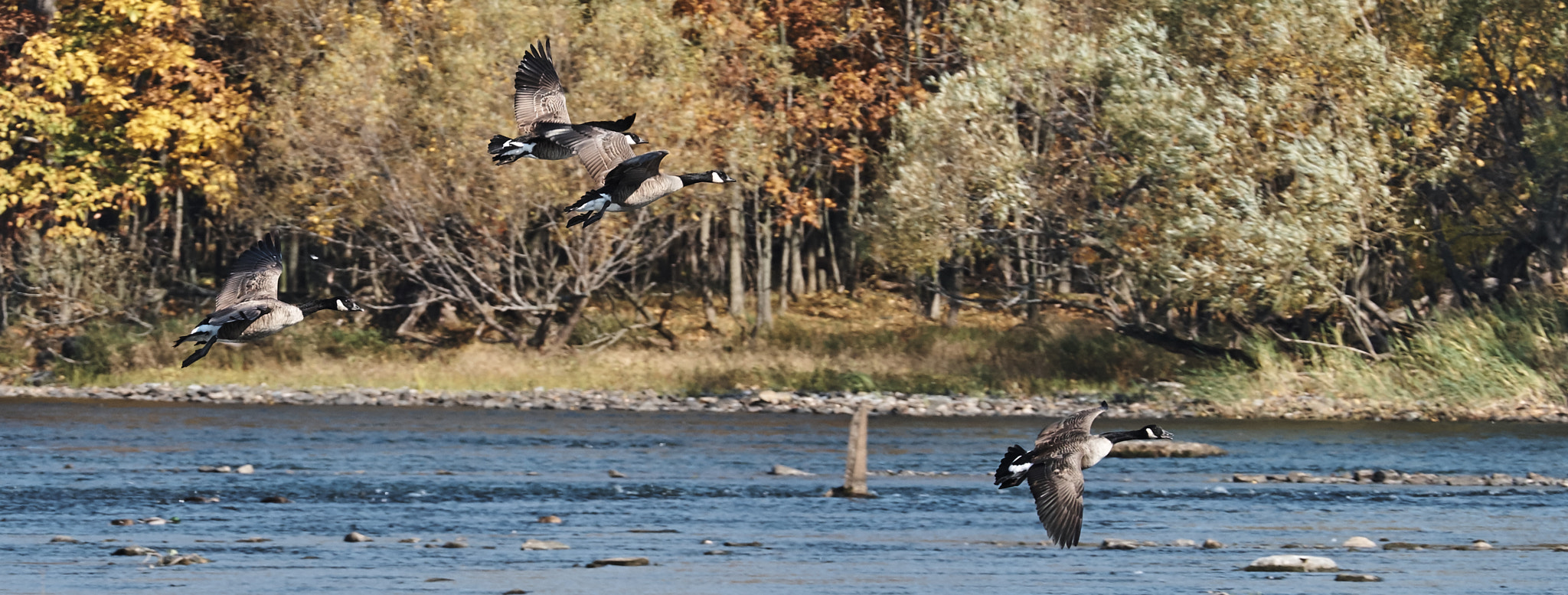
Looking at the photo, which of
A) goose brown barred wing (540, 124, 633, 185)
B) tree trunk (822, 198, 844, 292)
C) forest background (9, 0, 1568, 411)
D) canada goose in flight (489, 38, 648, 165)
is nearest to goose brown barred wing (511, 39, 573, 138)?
canada goose in flight (489, 38, 648, 165)

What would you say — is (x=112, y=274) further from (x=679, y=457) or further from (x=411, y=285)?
(x=679, y=457)

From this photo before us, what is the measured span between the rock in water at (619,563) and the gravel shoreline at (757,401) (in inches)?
932

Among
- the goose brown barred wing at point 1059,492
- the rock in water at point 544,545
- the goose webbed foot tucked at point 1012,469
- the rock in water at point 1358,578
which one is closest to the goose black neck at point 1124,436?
the goose brown barred wing at point 1059,492

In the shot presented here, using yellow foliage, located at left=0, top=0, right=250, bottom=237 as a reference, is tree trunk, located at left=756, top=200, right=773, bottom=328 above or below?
below

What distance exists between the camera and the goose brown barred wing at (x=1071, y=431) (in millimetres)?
15594

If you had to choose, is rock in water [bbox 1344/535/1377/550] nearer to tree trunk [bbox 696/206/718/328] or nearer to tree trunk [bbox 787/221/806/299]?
tree trunk [bbox 696/206/718/328]

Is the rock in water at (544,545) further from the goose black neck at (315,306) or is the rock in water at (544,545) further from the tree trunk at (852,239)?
the tree trunk at (852,239)

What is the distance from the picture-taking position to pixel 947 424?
45188 millimetres

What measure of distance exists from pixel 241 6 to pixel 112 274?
7.50m

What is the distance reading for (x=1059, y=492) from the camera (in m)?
14.9

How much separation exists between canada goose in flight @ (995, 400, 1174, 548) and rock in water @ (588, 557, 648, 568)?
819 centimetres

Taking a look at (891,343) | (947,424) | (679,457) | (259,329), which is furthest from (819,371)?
(259,329)

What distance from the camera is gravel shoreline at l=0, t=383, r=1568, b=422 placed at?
45.9 metres

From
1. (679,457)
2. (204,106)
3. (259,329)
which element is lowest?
(679,457)
